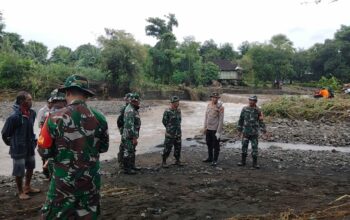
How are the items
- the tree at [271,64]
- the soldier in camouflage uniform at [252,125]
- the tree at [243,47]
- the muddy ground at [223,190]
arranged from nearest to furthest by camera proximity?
1. the muddy ground at [223,190]
2. the soldier in camouflage uniform at [252,125]
3. the tree at [271,64]
4. the tree at [243,47]

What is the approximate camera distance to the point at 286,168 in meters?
9.84

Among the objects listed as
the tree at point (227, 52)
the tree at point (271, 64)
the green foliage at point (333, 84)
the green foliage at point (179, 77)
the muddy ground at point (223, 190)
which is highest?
the tree at point (227, 52)

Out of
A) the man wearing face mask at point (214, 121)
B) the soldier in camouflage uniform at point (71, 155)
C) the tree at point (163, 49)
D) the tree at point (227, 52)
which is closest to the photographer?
the soldier in camouflage uniform at point (71, 155)

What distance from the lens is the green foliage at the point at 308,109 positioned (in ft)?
70.2

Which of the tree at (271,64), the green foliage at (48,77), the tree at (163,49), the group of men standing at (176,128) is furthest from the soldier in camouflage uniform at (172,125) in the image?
the tree at (271,64)

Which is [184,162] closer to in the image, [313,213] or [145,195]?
[145,195]

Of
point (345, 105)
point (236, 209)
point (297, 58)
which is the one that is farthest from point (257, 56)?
point (236, 209)

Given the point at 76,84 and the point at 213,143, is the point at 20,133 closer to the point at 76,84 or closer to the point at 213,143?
the point at 76,84

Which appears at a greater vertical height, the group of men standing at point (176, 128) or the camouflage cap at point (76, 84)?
the camouflage cap at point (76, 84)

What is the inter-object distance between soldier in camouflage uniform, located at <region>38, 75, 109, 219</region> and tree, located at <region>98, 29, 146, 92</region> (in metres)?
38.9

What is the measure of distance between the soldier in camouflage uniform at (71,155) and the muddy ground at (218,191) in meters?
2.25

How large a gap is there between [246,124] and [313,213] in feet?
15.0

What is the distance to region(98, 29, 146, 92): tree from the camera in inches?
1656

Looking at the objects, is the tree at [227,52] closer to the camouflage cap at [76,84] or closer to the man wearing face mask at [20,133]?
the man wearing face mask at [20,133]
